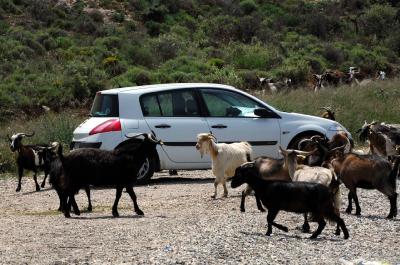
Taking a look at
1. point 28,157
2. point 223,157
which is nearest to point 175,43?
point 28,157

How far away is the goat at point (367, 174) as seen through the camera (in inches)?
510

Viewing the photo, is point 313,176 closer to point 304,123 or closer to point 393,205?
point 393,205

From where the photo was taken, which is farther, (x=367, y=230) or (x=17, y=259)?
(x=367, y=230)

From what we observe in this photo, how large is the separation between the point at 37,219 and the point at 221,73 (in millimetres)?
29461

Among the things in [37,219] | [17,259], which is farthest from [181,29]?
[17,259]

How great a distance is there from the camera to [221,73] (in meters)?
42.1

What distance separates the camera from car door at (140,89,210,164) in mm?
16891

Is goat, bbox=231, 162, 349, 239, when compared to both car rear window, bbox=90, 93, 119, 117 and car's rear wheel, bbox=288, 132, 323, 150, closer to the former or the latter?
car's rear wheel, bbox=288, 132, 323, 150

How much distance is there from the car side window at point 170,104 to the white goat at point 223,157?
213 centimetres

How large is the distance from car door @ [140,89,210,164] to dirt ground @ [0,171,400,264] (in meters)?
1.57

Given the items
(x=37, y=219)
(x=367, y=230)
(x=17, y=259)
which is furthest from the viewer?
(x=37, y=219)

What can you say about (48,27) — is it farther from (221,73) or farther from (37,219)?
(37,219)

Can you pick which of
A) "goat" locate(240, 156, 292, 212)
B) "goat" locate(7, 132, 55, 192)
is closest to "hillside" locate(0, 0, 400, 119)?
"goat" locate(7, 132, 55, 192)

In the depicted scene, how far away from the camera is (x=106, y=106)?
1714 centimetres
